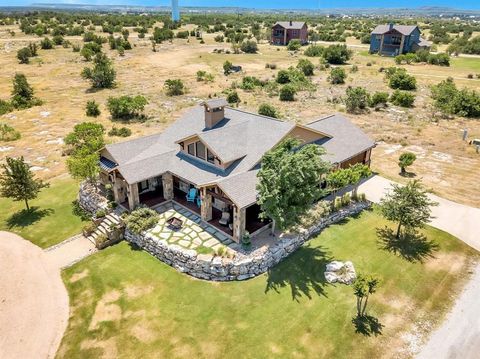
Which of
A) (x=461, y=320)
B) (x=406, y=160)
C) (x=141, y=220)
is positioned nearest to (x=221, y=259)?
(x=141, y=220)

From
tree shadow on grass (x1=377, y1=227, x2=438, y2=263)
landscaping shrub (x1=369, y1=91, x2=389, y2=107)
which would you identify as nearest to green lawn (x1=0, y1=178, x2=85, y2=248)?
tree shadow on grass (x1=377, y1=227, x2=438, y2=263)

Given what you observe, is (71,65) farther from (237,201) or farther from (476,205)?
(476,205)

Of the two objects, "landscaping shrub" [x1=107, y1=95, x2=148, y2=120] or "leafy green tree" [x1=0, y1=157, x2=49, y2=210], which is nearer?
"leafy green tree" [x1=0, y1=157, x2=49, y2=210]

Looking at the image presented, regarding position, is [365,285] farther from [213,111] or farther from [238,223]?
[213,111]

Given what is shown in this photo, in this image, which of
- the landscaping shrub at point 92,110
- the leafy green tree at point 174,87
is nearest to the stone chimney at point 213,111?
the landscaping shrub at point 92,110

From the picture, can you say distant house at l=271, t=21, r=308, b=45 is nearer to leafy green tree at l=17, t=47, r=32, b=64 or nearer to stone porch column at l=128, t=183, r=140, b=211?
leafy green tree at l=17, t=47, r=32, b=64

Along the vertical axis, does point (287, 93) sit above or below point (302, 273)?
above

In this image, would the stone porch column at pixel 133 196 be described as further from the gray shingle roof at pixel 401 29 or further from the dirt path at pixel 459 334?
the gray shingle roof at pixel 401 29
